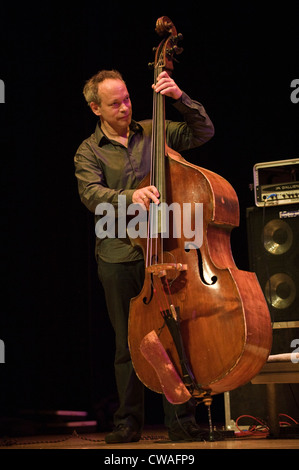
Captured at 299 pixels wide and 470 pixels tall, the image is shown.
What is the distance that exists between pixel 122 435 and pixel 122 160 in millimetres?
1149

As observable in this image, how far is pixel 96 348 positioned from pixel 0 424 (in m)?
0.87

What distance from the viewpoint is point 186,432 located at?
2410 millimetres

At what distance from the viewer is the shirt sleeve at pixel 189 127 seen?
2.56m

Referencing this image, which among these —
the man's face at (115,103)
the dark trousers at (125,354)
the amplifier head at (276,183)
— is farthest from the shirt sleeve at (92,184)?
the amplifier head at (276,183)

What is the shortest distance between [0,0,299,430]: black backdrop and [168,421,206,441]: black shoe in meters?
1.51

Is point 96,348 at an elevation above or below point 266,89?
below

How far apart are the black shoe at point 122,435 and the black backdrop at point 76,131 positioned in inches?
52.3

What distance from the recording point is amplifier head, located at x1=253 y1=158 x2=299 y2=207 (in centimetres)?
332

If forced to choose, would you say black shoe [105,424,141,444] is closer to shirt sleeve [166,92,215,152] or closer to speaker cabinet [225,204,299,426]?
speaker cabinet [225,204,299,426]

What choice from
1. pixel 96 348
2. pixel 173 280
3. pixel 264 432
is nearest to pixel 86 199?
pixel 173 280

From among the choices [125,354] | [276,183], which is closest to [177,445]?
[125,354]

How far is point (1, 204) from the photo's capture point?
3.72 meters

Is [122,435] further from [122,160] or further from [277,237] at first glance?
[277,237]
